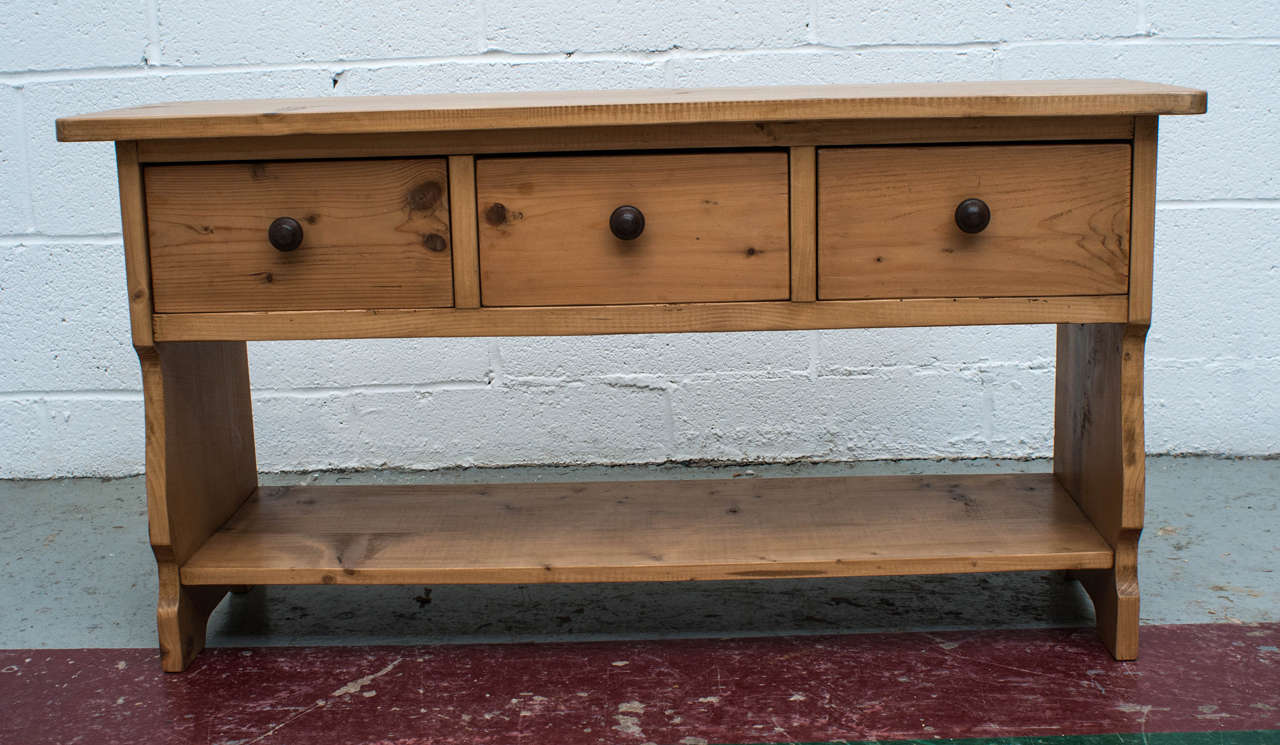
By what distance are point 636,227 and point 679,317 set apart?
0.47 ft

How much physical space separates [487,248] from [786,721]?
30.3 inches

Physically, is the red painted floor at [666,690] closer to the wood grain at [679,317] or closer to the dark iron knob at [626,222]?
the wood grain at [679,317]

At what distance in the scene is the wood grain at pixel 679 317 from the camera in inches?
64.1

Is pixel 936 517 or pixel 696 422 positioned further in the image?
pixel 696 422

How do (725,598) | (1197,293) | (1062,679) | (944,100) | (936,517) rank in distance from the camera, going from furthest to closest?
(1197,293), (725,598), (936,517), (1062,679), (944,100)

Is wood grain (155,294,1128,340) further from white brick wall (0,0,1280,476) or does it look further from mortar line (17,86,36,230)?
mortar line (17,86,36,230)

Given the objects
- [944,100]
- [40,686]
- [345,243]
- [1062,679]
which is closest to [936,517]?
[1062,679]

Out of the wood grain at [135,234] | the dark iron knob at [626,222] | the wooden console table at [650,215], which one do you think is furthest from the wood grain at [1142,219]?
→ the wood grain at [135,234]

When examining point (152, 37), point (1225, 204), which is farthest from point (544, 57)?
point (1225, 204)

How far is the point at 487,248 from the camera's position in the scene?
5.35 ft

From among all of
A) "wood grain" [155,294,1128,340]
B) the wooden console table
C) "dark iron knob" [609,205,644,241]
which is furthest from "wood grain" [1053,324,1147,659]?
"dark iron knob" [609,205,644,241]

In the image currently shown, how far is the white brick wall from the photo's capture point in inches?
105

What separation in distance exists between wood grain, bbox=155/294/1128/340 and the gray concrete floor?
56 cm

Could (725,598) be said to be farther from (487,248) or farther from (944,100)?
(944,100)
